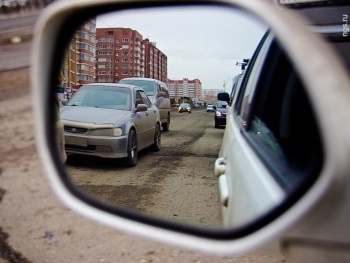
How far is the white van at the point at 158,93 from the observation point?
9.21 feet

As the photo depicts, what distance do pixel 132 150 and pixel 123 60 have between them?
1.87 m

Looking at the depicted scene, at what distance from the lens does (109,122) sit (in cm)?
315

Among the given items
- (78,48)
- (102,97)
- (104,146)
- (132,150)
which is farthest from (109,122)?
(78,48)

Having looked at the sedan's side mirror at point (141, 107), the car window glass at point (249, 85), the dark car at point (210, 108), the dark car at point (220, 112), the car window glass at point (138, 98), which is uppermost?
A: the car window glass at point (249, 85)

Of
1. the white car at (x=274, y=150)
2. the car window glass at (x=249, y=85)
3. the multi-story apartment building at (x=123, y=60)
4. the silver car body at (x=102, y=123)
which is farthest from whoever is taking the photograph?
the silver car body at (x=102, y=123)

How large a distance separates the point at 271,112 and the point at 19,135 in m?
7.34

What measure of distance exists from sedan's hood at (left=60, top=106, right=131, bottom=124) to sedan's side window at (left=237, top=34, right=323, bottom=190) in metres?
0.81

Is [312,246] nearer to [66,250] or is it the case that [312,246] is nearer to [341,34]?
[341,34]

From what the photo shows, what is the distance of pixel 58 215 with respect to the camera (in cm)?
404

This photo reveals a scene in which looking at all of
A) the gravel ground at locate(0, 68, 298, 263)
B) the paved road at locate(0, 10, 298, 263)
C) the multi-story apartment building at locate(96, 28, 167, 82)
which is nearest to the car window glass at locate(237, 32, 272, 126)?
the multi-story apartment building at locate(96, 28, 167, 82)

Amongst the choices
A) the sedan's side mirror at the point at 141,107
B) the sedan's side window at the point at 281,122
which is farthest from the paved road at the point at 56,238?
the sedan's side window at the point at 281,122

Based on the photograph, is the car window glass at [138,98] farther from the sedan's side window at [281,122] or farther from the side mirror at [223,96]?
the sedan's side window at [281,122]

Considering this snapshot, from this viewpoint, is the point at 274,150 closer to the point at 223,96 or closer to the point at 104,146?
the point at 223,96

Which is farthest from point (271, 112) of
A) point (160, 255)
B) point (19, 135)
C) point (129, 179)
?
point (19, 135)
